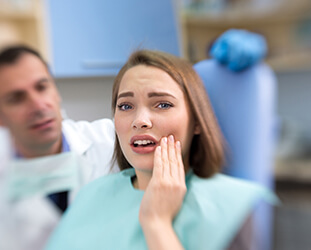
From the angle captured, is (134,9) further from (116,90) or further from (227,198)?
(227,198)

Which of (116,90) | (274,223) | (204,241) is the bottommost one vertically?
(274,223)

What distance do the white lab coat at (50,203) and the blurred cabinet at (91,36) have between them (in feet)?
0.15

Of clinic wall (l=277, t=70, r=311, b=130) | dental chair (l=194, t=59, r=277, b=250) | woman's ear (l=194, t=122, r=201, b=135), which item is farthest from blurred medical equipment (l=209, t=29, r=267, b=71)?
clinic wall (l=277, t=70, r=311, b=130)

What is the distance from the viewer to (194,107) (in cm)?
28

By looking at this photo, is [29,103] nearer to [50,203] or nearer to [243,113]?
[50,203]

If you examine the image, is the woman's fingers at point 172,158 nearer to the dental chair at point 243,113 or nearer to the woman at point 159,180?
the woman at point 159,180

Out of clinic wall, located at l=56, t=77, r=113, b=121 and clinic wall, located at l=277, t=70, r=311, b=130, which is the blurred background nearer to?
clinic wall, located at l=56, t=77, r=113, b=121

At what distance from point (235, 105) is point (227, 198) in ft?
0.52

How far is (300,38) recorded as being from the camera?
970 millimetres

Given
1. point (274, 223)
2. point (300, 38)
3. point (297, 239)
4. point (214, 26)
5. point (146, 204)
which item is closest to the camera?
point (146, 204)

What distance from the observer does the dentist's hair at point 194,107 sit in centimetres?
27

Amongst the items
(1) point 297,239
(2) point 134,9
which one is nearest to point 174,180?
(2) point 134,9

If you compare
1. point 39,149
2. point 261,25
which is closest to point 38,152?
point 39,149

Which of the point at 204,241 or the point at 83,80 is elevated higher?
the point at 83,80
